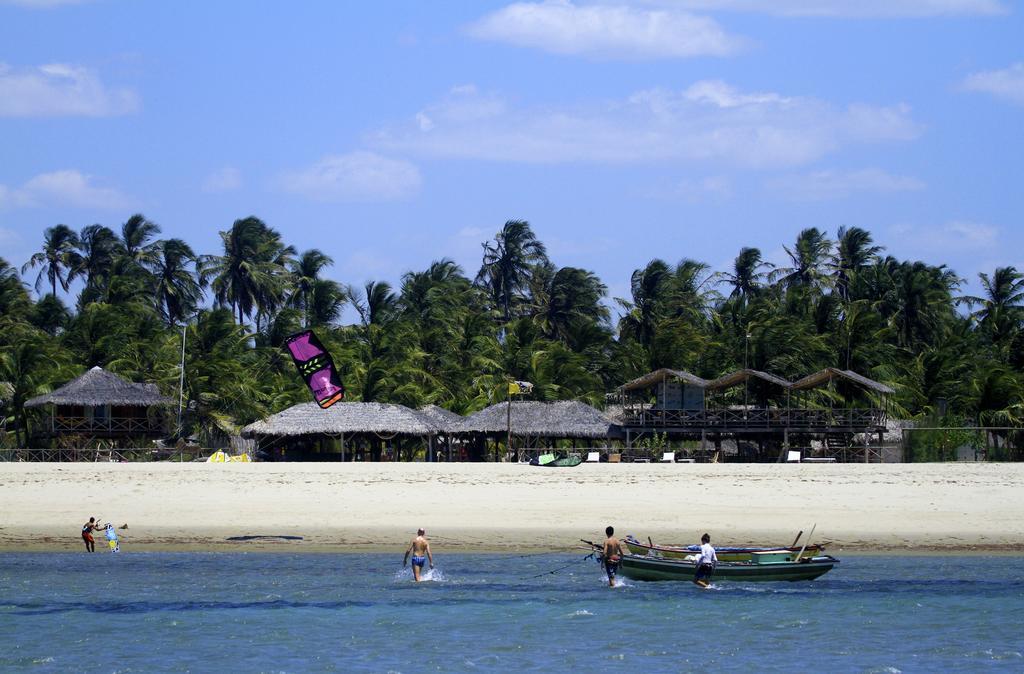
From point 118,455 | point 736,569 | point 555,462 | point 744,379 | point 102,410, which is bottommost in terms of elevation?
point 736,569

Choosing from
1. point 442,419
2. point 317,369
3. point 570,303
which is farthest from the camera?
A: point 570,303

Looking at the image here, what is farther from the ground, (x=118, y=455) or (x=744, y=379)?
(x=744, y=379)

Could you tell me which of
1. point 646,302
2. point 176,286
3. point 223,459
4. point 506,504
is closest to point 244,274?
point 176,286

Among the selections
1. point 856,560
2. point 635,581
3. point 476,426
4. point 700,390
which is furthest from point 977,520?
point 476,426

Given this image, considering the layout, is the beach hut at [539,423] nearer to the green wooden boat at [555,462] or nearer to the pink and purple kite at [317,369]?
the pink and purple kite at [317,369]

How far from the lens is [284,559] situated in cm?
2870

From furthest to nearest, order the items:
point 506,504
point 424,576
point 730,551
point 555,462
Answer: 1. point 555,462
2. point 506,504
3. point 424,576
4. point 730,551

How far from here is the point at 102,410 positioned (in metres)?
49.1

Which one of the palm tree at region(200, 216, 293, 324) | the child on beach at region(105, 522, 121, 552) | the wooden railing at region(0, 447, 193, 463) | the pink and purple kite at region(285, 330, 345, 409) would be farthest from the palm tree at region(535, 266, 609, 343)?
the child on beach at region(105, 522, 121, 552)

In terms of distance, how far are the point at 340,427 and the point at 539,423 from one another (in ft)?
22.9

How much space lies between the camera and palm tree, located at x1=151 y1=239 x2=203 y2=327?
73250mm

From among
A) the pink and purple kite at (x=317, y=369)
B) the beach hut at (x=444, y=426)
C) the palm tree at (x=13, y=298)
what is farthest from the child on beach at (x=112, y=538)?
the palm tree at (x=13, y=298)

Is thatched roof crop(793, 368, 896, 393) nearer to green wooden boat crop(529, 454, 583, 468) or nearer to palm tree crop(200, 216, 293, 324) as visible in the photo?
green wooden boat crop(529, 454, 583, 468)

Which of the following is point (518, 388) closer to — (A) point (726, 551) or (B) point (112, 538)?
(B) point (112, 538)
